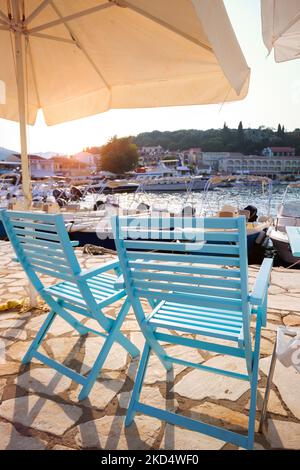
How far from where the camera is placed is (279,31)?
230cm

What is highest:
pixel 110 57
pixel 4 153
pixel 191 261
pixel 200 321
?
pixel 4 153

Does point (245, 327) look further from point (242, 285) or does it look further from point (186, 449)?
point (186, 449)

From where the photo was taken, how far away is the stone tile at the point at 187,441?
155 cm

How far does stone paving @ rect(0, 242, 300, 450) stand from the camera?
5.24 feet

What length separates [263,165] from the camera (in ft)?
173

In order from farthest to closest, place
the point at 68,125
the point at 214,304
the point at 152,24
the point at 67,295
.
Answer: the point at 68,125
the point at 152,24
the point at 67,295
the point at 214,304

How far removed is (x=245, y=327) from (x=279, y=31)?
2.13 m

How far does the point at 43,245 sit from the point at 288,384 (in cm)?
177

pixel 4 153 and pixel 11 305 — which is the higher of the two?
pixel 4 153

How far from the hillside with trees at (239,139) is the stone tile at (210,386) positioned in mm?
53904

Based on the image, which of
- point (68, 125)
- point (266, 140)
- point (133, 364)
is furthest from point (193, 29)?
point (266, 140)

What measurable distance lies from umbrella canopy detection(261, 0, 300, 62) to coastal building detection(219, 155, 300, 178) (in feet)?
160
